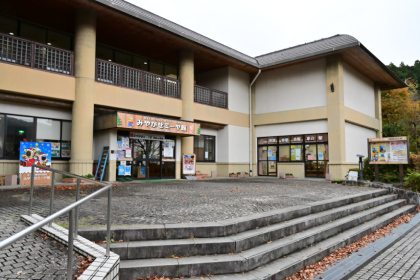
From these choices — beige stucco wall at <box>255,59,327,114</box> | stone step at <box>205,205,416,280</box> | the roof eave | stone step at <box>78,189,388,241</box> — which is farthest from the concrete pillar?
beige stucco wall at <box>255,59,327,114</box>

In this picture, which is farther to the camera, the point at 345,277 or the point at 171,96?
the point at 171,96

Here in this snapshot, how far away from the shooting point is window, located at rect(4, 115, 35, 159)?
11.1m

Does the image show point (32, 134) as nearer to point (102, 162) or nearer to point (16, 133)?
point (16, 133)

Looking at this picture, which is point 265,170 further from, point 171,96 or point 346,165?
point 171,96

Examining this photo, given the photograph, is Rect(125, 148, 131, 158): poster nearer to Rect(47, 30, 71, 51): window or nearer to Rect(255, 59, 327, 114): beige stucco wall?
Rect(47, 30, 71, 51): window

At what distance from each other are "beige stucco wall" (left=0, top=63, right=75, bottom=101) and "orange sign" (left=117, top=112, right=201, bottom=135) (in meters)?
2.22

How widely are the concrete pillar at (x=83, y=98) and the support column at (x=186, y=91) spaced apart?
16.7 feet

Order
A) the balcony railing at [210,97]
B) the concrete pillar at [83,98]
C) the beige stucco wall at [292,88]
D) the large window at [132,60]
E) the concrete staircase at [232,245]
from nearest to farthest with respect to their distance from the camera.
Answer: the concrete staircase at [232,245], the concrete pillar at [83,98], the large window at [132,60], the balcony railing at [210,97], the beige stucco wall at [292,88]

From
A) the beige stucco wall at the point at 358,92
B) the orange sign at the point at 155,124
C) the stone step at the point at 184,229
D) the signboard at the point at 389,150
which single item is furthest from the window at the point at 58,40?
the beige stucco wall at the point at 358,92

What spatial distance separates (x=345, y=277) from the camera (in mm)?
4359

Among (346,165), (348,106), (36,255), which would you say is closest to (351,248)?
(36,255)

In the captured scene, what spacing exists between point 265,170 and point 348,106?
640 centimetres

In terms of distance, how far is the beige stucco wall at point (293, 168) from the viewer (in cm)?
1773

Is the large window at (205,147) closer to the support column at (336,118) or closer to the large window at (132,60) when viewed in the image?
the large window at (132,60)
